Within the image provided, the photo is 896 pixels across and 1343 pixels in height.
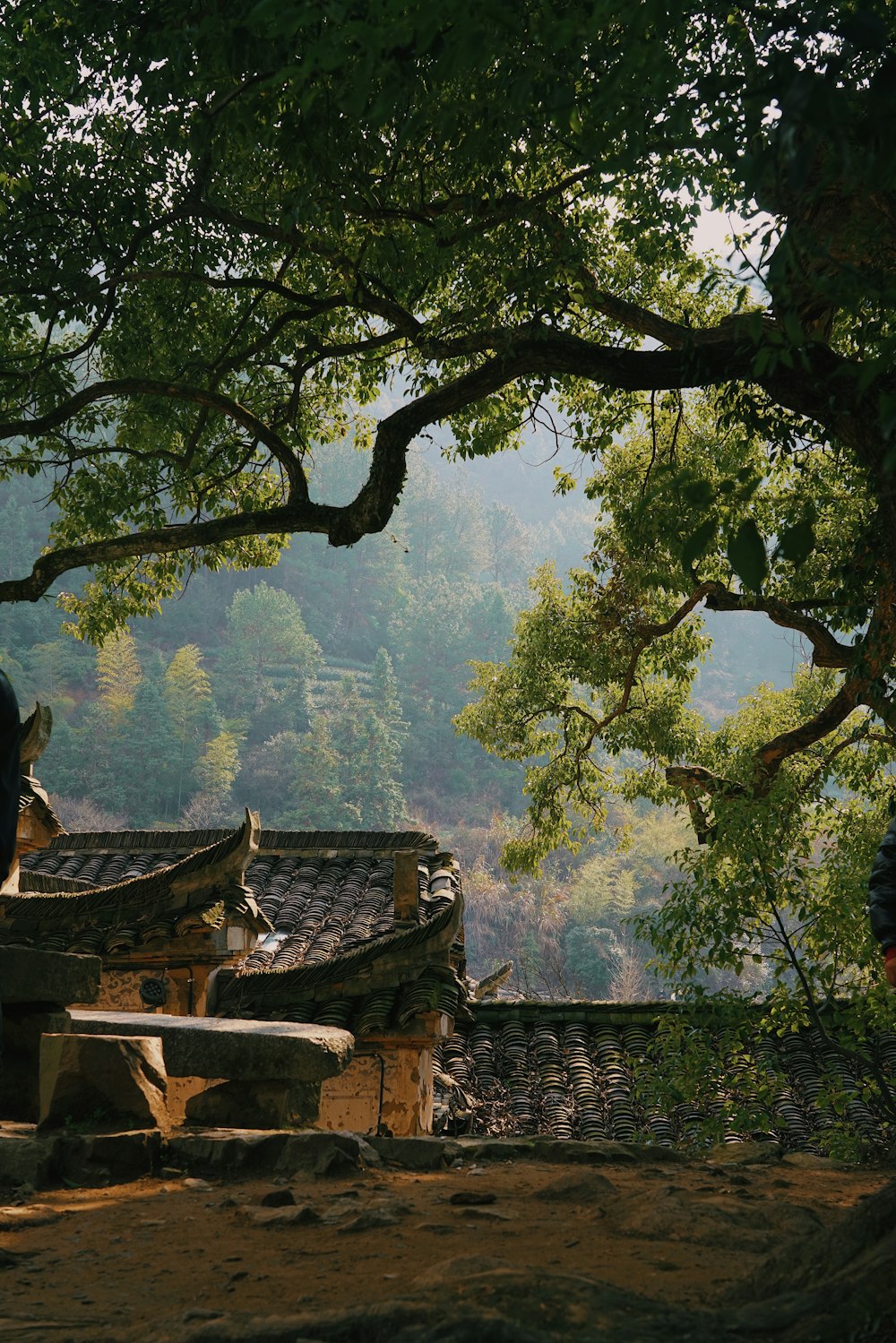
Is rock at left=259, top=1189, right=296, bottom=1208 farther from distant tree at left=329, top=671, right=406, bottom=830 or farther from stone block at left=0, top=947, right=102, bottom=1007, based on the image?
distant tree at left=329, top=671, right=406, bottom=830

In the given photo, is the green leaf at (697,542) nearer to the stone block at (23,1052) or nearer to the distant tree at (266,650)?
the stone block at (23,1052)

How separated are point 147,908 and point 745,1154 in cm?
505

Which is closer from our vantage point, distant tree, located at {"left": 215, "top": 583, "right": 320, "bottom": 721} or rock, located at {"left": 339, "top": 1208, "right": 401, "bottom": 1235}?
rock, located at {"left": 339, "top": 1208, "right": 401, "bottom": 1235}

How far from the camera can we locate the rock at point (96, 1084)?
4523 mm

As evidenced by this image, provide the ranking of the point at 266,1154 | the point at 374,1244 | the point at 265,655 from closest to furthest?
the point at 374,1244, the point at 266,1154, the point at 265,655

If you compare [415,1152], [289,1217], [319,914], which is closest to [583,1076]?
[319,914]

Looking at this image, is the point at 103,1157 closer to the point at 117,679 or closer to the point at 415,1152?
the point at 415,1152

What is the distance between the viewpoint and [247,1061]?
4.93 meters

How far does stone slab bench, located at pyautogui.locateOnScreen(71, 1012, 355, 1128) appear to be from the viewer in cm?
494

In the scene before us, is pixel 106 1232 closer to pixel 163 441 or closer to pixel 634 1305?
pixel 634 1305

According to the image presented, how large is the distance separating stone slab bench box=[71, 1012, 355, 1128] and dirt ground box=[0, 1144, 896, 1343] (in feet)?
2.35

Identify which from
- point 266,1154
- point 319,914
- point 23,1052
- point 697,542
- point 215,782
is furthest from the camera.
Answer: point 215,782

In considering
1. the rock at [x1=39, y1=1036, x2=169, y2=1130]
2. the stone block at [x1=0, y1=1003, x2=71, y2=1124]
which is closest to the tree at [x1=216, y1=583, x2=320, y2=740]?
the stone block at [x1=0, y1=1003, x2=71, y2=1124]

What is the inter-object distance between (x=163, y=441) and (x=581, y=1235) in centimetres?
927
